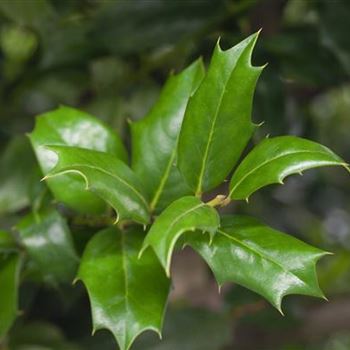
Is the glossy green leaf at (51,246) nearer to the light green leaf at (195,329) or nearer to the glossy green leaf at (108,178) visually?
the glossy green leaf at (108,178)

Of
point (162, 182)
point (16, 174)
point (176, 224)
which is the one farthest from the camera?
point (16, 174)

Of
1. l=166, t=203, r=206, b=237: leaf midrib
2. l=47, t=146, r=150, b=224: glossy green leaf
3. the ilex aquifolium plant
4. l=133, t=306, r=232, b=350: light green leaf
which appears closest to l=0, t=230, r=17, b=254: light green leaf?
the ilex aquifolium plant

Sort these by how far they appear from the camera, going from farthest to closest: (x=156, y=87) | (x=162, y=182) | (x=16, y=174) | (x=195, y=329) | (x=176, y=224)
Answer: (x=195, y=329) → (x=156, y=87) → (x=16, y=174) → (x=162, y=182) → (x=176, y=224)

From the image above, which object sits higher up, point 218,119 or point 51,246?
point 218,119

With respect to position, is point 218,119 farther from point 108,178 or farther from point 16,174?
point 16,174

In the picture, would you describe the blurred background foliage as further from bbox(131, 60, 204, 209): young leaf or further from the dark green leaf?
bbox(131, 60, 204, 209): young leaf

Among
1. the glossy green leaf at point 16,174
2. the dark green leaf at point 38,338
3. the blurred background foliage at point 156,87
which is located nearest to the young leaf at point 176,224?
the blurred background foliage at point 156,87

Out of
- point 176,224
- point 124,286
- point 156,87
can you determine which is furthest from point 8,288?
point 156,87
